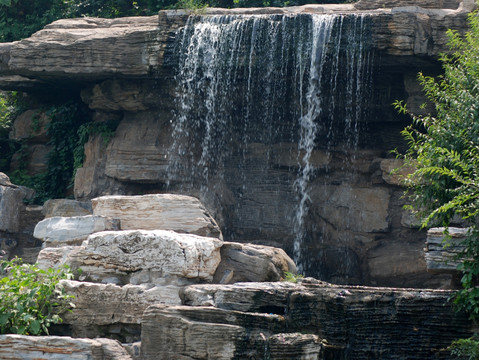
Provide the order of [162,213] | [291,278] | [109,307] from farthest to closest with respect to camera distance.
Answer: [162,213] < [291,278] < [109,307]

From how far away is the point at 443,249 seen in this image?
23.7 feet

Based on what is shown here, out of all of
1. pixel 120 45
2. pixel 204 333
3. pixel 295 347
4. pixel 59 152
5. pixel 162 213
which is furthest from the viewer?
pixel 59 152

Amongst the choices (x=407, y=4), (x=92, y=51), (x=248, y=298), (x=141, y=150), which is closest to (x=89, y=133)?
(x=141, y=150)

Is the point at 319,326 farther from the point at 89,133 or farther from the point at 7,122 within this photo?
the point at 7,122

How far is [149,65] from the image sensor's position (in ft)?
39.3

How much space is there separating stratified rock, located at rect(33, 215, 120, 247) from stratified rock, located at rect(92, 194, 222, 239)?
0.17 m

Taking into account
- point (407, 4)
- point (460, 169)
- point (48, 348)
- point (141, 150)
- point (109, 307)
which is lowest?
point (48, 348)

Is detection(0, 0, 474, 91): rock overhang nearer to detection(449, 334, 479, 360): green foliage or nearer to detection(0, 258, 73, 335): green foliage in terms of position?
detection(0, 258, 73, 335): green foliage

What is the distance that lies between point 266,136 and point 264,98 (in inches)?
30.7

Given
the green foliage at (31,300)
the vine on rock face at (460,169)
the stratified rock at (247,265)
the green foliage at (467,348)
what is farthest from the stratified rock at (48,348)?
the vine on rock face at (460,169)

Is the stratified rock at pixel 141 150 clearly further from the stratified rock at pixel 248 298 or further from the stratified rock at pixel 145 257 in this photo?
the stratified rock at pixel 248 298

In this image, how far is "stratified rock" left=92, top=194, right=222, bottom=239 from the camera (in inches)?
343

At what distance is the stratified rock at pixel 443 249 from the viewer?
713cm

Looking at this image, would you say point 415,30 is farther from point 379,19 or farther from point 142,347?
point 142,347
